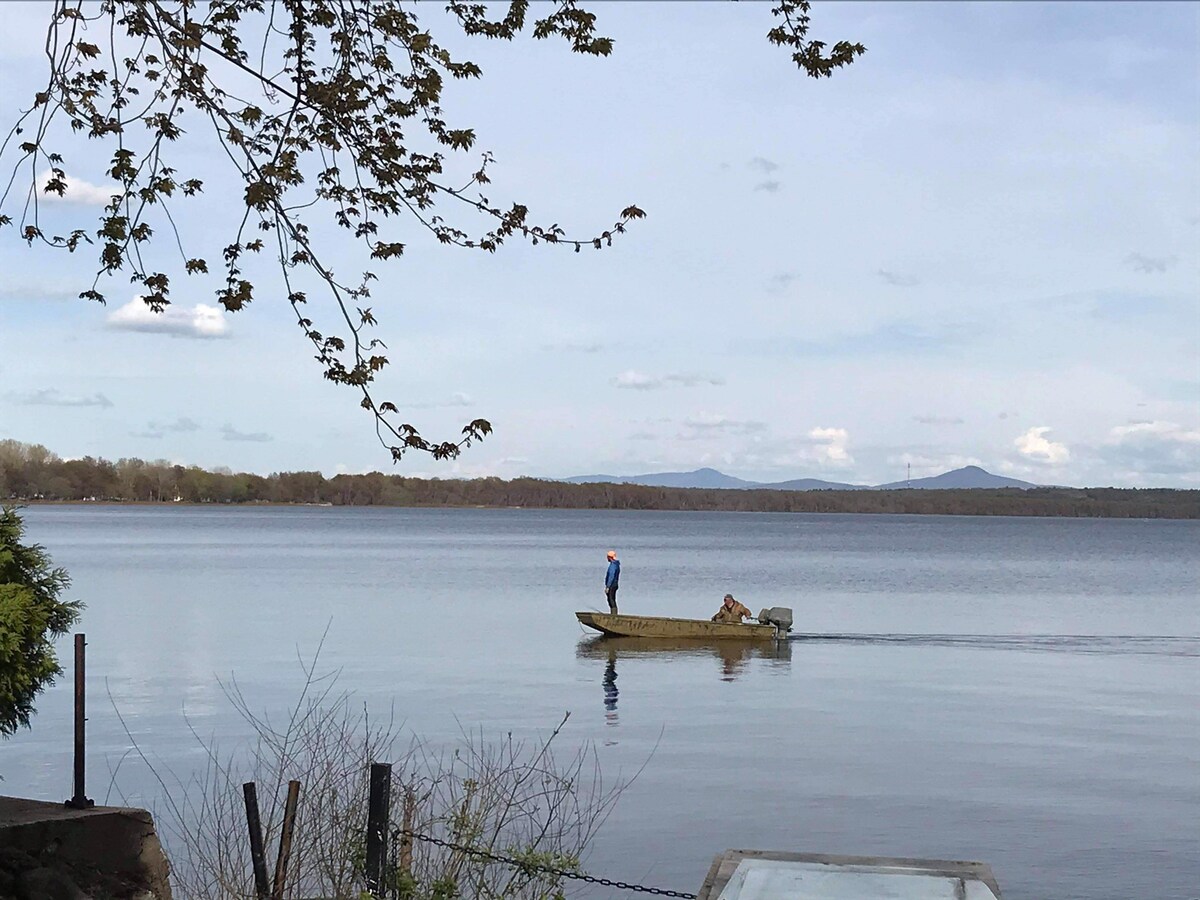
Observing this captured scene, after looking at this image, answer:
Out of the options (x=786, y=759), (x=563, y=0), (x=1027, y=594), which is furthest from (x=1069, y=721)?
(x=1027, y=594)

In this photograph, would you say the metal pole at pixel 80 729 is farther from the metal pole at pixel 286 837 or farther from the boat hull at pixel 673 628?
the boat hull at pixel 673 628

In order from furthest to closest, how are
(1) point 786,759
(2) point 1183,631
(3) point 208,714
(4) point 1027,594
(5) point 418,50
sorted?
(4) point 1027,594 → (2) point 1183,631 → (3) point 208,714 → (1) point 786,759 → (5) point 418,50

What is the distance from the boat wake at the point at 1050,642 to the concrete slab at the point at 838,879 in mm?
29399

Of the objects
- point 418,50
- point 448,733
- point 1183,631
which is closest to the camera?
point 418,50

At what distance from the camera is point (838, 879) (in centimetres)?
786

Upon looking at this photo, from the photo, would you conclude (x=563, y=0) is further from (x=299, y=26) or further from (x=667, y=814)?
(x=667, y=814)

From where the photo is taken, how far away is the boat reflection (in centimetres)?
3266

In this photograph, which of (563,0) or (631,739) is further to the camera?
(631,739)

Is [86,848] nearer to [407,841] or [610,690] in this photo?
[407,841]

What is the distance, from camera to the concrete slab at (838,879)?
755 centimetres

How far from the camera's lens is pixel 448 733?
20.6 meters

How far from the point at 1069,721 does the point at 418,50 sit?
1895 centimetres

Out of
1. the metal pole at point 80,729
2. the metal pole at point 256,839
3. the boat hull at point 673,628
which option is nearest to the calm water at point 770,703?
the boat hull at point 673,628

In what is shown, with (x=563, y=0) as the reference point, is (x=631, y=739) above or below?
below
